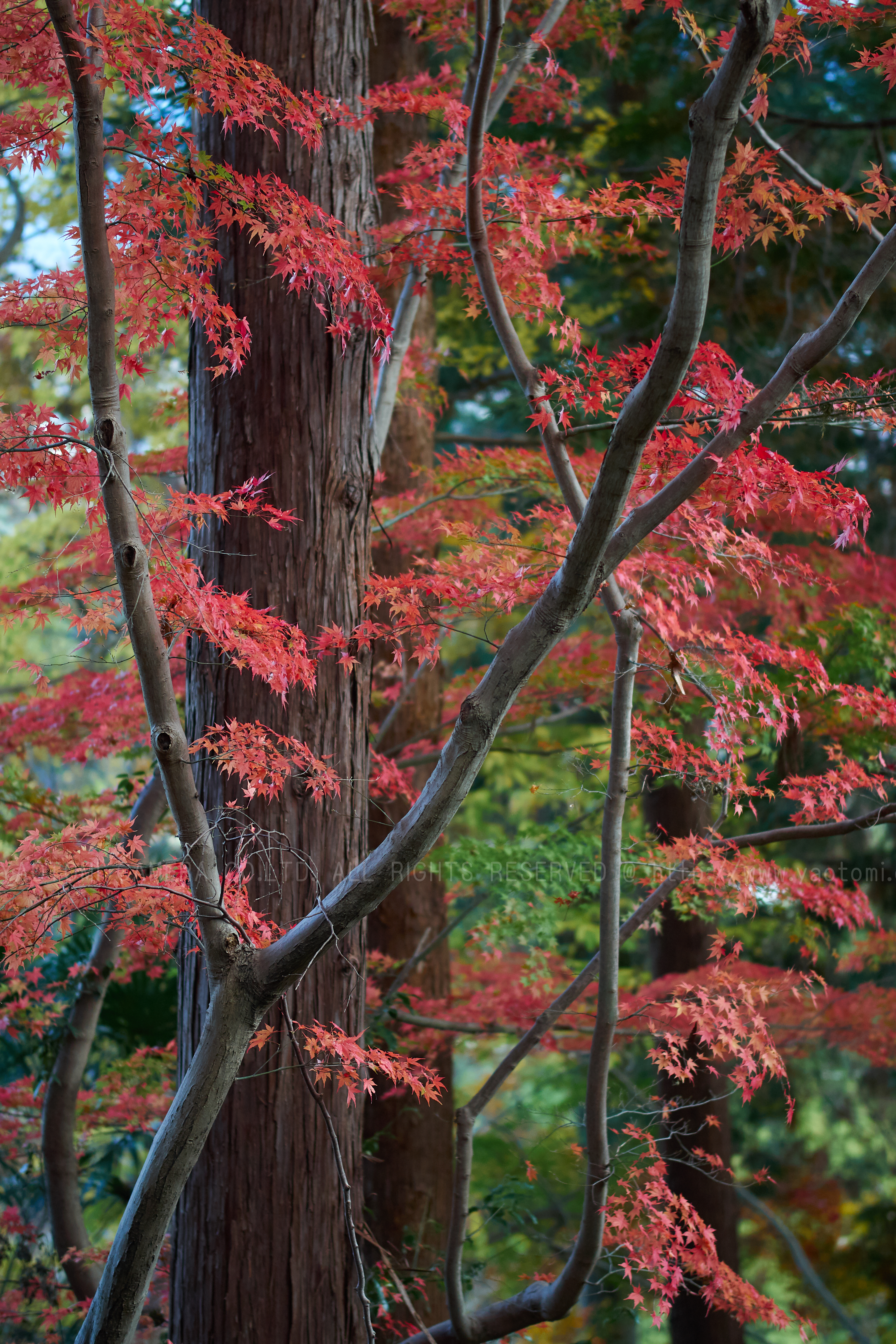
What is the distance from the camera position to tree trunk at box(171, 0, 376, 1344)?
106 inches

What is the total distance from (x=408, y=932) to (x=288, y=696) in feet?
9.92

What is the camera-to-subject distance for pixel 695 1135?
535cm

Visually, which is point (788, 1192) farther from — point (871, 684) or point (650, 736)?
point (650, 736)

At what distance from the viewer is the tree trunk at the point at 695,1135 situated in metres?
5.64

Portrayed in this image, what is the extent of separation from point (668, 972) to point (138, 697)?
3899mm

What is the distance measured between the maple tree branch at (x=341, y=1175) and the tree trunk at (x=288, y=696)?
4 cm

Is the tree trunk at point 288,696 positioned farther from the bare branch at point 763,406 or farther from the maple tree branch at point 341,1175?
the bare branch at point 763,406

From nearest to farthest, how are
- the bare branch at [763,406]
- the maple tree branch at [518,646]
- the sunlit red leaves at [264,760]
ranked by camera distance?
the maple tree branch at [518,646]
the bare branch at [763,406]
the sunlit red leaves at [264,760]

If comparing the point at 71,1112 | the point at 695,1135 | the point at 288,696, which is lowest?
the point at 695,1135

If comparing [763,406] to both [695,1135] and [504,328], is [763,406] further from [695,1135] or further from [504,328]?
[695,1135]

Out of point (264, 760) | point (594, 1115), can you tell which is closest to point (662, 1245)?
point (594, 1115)

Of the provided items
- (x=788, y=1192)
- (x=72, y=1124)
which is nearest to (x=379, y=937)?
Result: (x=72, y=1124)

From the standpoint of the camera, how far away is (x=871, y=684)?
6.01 m

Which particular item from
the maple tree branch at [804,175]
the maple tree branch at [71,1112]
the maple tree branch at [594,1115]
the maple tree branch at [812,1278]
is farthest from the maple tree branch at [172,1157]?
the maple tree branch at [812,1278]
